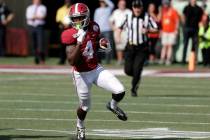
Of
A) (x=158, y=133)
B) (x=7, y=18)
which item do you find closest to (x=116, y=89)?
(x=158, y=133)

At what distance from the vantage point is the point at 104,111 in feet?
47.3

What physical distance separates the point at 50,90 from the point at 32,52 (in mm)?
11268

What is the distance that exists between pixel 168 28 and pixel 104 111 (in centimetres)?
1199

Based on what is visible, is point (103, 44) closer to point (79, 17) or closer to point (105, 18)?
point (79, 17)

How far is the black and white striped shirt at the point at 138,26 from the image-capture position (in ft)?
56.8

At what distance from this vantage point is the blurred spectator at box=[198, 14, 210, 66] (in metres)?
25.2

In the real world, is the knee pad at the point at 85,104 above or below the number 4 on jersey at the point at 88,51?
below

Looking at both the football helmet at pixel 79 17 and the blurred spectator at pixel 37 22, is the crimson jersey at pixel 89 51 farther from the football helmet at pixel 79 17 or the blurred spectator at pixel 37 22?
the blurred spectator at pixel 37 22

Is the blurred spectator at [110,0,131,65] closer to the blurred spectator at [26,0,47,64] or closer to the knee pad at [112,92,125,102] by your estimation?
the blurred spectator at [26,0,47,64]

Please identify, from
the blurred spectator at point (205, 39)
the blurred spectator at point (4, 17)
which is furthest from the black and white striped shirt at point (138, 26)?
the blurred spectator at point (4, 17)

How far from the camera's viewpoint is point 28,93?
17.5 meters

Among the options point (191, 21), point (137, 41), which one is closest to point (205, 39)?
point (191, 21)

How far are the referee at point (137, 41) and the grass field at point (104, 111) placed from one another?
1.68 ft

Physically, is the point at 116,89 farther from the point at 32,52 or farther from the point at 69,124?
the point at 32,52
